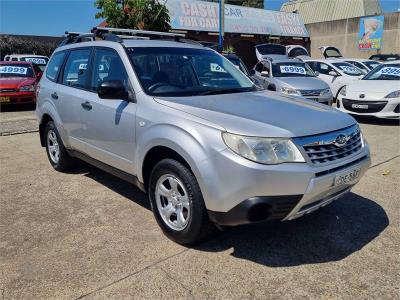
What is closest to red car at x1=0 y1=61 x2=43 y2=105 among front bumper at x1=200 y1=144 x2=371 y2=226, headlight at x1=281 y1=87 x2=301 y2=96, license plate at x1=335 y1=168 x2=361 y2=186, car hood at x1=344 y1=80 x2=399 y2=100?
headlight at x1=281 y1=87 x2=301 y2=96

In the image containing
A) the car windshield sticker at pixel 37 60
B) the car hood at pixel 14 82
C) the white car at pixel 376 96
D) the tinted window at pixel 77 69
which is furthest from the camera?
the car windshield sticker at pixel 37 60

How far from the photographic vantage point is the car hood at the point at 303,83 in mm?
10570

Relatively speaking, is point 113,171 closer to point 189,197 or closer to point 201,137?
point 189,197

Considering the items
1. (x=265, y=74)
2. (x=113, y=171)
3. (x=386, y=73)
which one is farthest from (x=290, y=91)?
(x=113, y=171)

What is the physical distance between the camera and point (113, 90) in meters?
3.74

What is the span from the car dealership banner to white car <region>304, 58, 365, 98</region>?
32.8ft

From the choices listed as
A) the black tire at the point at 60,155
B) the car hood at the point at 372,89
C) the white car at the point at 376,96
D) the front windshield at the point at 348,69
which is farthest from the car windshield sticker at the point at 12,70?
the front windshield at the point at 348,69

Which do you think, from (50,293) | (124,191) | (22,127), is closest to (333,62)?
(22,127)

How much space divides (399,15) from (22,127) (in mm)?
27340

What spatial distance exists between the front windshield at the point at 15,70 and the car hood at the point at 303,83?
8346mm

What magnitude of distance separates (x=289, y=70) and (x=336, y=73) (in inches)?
96.0

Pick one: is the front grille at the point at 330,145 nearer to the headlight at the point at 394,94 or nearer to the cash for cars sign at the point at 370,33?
the headlight at the point at 394,94

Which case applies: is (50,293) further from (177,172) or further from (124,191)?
(124,191)

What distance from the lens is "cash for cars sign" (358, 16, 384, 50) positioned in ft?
94.6
